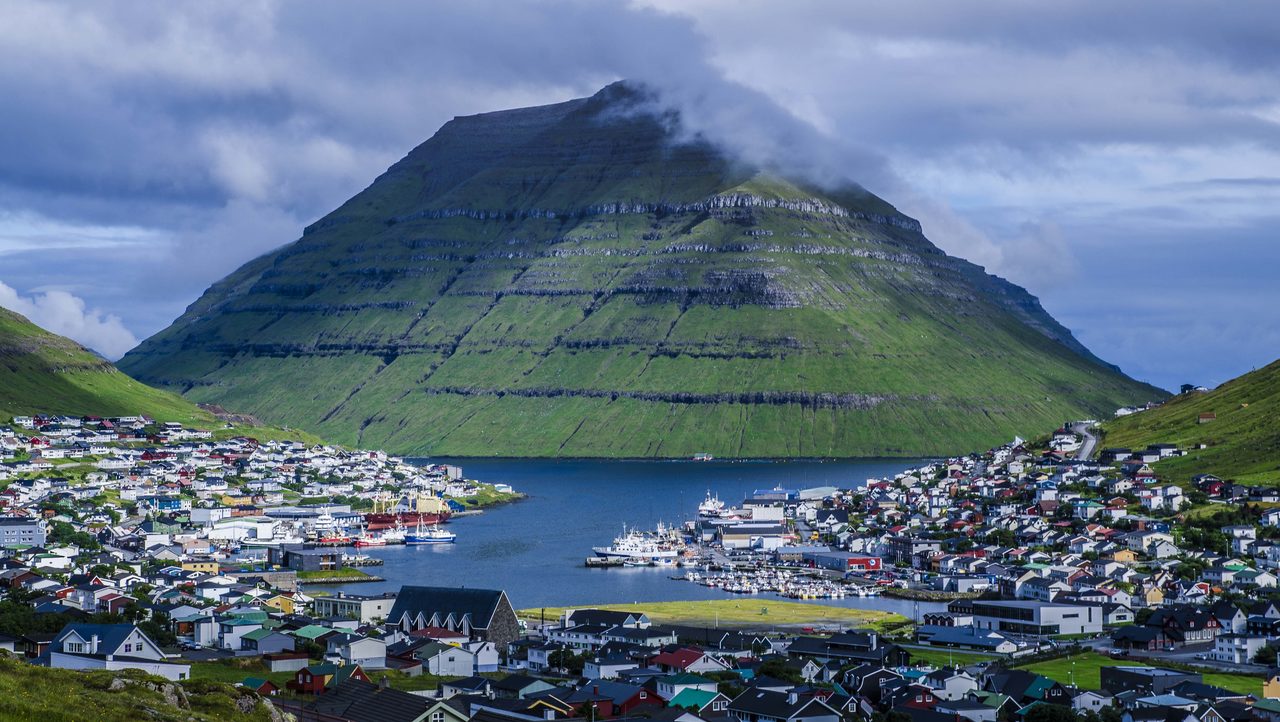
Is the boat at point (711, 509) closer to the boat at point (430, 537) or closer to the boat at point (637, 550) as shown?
the boat at point (637, 550)

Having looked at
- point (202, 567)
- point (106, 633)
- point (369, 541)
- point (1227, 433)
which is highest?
point (1227, 433)

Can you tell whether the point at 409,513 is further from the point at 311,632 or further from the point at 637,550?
the point at 311,632

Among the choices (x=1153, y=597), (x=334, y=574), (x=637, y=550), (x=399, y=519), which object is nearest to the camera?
(x=1153, y=597)

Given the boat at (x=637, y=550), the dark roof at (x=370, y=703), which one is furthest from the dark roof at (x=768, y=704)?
the boat at (x=637, y=550)

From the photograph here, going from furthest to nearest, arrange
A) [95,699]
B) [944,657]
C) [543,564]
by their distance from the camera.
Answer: [543,564] < [944,657] < [95,699]

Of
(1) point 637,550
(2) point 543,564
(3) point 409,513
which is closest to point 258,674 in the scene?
(2) point 543,564

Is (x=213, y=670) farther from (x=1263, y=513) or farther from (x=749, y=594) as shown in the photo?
(x=1263, y=513)
